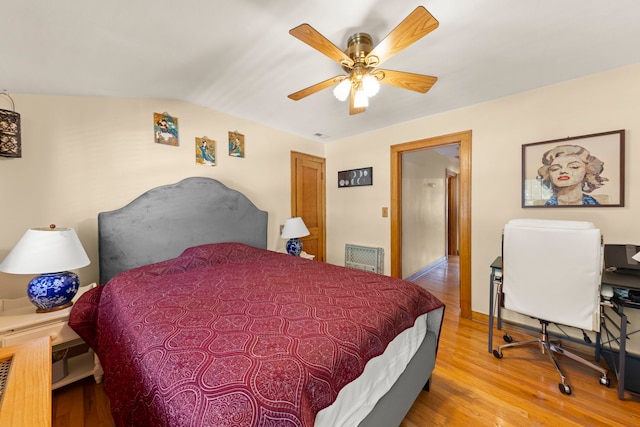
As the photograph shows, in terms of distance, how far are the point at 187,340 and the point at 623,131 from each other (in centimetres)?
323

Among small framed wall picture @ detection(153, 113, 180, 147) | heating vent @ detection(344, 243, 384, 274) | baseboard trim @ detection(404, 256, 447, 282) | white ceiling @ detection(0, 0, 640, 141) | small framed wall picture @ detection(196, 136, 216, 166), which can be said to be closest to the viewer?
white ceiling @ detection(0, 0, 640, 141)

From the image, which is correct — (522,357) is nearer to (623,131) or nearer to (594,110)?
(623,131)

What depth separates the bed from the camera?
718 millimetres

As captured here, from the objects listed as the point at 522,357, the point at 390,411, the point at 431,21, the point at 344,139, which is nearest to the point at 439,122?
the point at 344,139

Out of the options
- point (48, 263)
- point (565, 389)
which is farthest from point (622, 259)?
point (48, 263)

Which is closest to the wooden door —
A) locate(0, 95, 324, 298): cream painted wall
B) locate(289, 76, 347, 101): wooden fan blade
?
locate(0, 95, 324, 298): cream painted wall

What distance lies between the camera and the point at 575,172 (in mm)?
2062

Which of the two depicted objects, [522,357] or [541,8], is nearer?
[541,8]

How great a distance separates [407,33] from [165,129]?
2.23 m

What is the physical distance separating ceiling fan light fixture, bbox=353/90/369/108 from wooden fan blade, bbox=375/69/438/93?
15cm

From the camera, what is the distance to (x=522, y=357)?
77.9 inches

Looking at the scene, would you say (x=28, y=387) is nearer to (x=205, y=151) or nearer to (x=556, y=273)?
(x=205, y=151)

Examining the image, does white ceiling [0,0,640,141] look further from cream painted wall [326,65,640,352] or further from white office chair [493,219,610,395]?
white office chair [493,219,610,395]

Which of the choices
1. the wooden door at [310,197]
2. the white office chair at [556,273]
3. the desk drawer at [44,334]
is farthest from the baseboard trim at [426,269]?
the desk drawer at [44,334]
